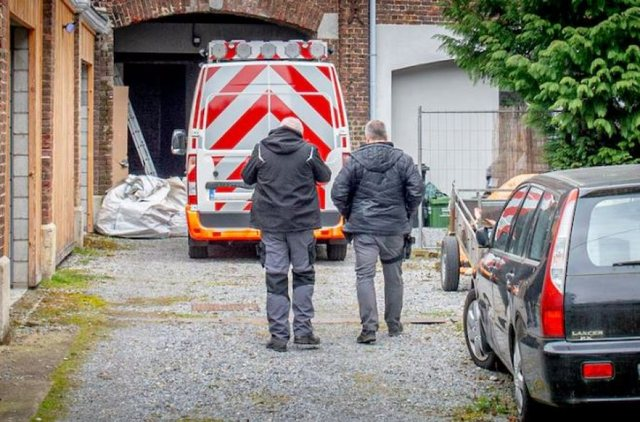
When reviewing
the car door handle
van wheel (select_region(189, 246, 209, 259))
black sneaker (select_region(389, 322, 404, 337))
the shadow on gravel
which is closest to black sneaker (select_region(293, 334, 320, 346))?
black sneaker (select_region(389, 322, 404, 337))

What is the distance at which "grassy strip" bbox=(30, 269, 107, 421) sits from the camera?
25.9 ft

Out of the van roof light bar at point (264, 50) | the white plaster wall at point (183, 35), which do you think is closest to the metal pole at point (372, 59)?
the white plaster wall at point (183, 35)

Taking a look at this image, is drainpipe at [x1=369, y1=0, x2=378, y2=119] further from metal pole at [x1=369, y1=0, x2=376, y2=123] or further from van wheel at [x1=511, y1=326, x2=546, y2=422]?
van wheel at [x1=511, y1=326, x2=546, y2=422]

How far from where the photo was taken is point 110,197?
20.1 meters

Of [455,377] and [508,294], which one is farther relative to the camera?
[455,377]

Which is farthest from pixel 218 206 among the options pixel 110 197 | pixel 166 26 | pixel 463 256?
pixel 166 26

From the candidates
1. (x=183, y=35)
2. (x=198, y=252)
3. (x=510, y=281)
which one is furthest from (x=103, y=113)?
(x=510, y=281)

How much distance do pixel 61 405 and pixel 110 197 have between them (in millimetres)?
12536

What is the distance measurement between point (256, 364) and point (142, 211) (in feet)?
35.8

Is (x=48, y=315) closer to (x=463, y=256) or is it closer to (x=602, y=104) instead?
(x=463, y=256)

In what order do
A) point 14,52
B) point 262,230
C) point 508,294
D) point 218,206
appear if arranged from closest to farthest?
point 508,294
point 262,230
point 14,52
point 218,206

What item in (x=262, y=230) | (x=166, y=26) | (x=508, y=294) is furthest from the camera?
(x=166, y=26)

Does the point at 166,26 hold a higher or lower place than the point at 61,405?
higher

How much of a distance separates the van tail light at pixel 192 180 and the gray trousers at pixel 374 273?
19.0ft
